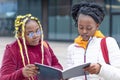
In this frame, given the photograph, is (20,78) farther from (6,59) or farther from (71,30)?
(71,30)

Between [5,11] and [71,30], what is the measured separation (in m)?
6.68

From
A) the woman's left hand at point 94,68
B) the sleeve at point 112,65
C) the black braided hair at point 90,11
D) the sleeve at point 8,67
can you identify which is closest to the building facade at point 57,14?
the sleeve at point 8,67

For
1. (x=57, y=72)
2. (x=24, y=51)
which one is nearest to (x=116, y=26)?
(x=24, y=51)

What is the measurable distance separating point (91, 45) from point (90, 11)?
0.24 metres

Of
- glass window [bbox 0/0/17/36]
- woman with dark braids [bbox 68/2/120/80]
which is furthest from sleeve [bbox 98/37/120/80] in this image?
glass window [bbox 0/0/17/36]

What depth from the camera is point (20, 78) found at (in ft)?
9.40

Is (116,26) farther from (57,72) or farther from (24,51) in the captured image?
(57,72)

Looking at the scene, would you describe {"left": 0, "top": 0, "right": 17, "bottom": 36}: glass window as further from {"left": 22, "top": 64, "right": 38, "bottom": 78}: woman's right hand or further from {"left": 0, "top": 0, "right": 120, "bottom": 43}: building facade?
{"left": 22, "top": 64, "right": 38, "bottom": 78}: woman's right hand

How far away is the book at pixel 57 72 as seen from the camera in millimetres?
2307

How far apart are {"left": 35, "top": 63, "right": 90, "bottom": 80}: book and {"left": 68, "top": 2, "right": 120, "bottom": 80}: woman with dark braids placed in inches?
5.1

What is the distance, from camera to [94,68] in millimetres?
2312

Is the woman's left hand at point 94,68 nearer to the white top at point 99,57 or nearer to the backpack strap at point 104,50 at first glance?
the white top at point 99,57

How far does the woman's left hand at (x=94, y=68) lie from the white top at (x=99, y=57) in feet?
0.10

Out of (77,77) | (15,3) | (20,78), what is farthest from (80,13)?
(15,3)
